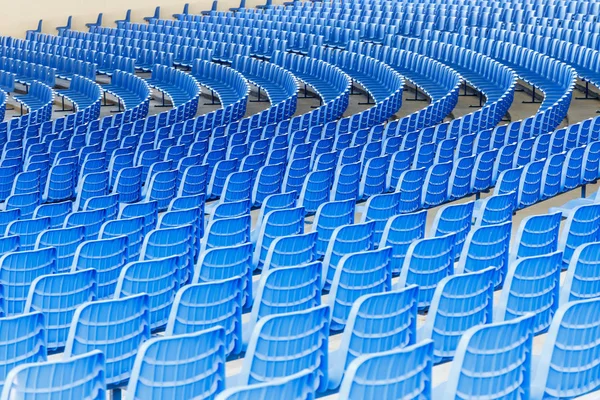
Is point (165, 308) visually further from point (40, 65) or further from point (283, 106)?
point (40, 65)

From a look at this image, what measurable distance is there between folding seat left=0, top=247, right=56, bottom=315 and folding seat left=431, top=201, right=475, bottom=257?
6.39ft

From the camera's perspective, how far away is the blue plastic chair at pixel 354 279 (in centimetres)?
408

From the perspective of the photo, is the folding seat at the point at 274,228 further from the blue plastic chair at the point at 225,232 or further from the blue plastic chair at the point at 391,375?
the blue plastic chair at the point at 391,375

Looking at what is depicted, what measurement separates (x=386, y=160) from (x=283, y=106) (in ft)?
14.7

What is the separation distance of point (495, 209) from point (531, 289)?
172cm

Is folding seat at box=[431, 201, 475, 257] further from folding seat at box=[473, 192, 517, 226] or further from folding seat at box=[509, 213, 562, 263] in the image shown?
folding seat at box=[509, 213, 562, 263]

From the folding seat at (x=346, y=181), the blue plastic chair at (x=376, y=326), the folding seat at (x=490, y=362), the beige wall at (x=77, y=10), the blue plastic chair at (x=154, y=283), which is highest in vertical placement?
the folding seat at (x=490, y=362)

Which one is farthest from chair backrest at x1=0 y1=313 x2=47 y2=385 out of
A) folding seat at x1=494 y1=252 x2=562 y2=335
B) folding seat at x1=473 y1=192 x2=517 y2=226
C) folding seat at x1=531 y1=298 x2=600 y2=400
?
folding seat at x1=473 y1=192 x2=517 y2=226

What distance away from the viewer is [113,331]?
348 cm

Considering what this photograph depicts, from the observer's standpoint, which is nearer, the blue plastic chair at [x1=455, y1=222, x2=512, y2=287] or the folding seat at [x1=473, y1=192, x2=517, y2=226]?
the blue plastic chair at [x1=455, y1=222, x2=512, y2=287]

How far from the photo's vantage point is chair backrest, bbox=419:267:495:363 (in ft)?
12.0

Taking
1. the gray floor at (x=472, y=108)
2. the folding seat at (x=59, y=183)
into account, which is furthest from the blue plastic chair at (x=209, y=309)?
the folding seat at (x=59, y=183)

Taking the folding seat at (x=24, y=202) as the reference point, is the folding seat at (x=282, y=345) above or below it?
above

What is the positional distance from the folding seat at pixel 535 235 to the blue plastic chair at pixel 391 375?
2.08 metres
